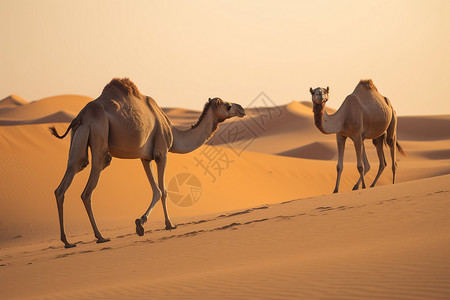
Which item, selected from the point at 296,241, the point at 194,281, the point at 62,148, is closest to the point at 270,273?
the point at 194,281

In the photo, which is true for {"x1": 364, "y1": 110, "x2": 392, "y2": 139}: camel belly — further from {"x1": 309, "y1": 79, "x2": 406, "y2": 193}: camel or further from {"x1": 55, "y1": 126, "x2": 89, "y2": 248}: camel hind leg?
{"x1": 55, "y1": 126, "x2": 89, "y2": 248}: camel hind leg

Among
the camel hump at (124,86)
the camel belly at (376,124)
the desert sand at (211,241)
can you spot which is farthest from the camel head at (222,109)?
the camel belly at (376,124)

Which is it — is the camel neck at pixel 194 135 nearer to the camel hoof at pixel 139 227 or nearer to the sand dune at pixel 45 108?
the camel hoof at pixel 139 227

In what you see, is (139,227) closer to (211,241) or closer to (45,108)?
(211,241)

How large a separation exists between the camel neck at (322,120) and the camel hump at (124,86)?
12.3 ft

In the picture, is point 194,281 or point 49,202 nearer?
point 194,281

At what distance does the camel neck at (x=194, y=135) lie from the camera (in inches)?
433

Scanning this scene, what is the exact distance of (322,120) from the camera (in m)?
12.3

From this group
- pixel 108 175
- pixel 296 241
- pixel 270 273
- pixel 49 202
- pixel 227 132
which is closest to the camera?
pixel 270 273

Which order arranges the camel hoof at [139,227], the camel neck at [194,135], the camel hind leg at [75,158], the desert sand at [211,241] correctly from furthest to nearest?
the camel neck at [194,135] < the camel hoof at [139,227] < the camel hind leg at [75,158] < the desert sand at [211,241]

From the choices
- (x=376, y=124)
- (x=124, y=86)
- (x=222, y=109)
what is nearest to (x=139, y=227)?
(x=124, y=86)

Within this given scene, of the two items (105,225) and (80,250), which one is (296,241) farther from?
(105,225)

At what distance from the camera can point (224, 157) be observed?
81.7ft

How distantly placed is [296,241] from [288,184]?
1610 centimetres
